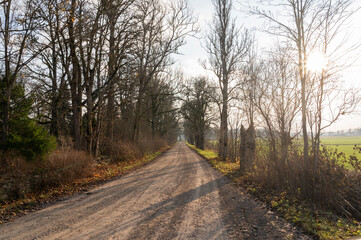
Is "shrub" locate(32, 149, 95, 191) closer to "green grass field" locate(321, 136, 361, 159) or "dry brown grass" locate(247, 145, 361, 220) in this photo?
"dry brown grass" locate(247, 145, 361, 220)

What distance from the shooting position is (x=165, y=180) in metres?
9.98

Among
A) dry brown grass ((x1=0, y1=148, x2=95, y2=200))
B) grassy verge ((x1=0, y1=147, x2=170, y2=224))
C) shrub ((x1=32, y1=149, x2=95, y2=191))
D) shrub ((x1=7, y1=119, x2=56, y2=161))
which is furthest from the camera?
shrub ((x1=7, y1=119, x2=56, y2=161))

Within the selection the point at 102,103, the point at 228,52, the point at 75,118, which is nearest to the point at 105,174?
the point at 75,118

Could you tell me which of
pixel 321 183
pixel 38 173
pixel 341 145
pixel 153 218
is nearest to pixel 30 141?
pixel 38 173

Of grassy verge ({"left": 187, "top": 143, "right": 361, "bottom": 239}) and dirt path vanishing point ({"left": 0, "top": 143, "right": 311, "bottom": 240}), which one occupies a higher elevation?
grassy verge ({"left": 187, "top": 143, "right": 361, "bottom": 239})

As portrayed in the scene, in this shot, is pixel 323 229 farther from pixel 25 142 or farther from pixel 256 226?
pixel 25 142

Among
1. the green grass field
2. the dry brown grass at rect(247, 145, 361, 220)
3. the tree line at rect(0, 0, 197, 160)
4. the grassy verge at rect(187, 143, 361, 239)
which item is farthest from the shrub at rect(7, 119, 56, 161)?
the green grass field

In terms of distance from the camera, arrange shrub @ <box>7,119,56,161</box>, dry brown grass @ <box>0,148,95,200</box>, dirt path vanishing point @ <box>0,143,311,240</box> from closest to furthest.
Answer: dirt path vanishing point @ <box>0,143,311,240</box>, dry brown grass @ <box>0,148,95,200</box>, shrub @ <box>7,119,56,161</box>

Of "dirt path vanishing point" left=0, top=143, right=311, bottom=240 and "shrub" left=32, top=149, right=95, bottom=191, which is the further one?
"shrub" left=32, top=149, right=95, bottom=191

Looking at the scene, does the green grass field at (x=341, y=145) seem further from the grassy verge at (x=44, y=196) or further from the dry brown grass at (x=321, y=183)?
the grassy verge at (x=44, y=196)

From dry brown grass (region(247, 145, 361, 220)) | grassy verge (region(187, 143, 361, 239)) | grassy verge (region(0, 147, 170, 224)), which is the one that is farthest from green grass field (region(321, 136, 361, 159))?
grassy verge (region(0, 147, 170, 224))

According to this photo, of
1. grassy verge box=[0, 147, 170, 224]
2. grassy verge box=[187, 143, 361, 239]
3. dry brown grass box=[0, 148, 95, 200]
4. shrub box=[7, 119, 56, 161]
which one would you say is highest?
shrub box=[7, 119, 56, 161]

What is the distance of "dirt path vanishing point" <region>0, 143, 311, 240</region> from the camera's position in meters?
4.40

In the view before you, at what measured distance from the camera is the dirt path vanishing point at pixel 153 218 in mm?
4402
